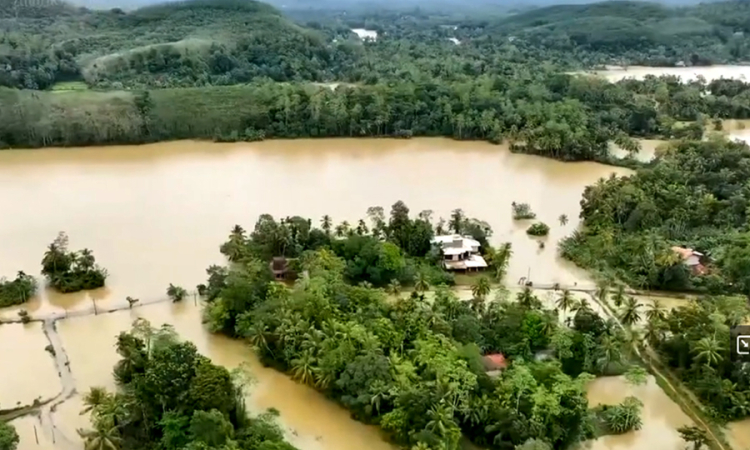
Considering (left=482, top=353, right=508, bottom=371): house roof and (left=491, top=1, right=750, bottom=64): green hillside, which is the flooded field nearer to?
(left=482, top=353, right=508, bottom=371): house roof

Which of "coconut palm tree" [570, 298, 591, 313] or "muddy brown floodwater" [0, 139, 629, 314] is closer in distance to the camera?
"coconut palm tree" [570, 298, 591, 313]

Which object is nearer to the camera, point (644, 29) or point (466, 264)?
point (466, 264)

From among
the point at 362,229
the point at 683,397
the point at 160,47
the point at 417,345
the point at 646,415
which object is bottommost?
the point at 646,415

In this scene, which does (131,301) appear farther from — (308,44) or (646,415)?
(308,44)

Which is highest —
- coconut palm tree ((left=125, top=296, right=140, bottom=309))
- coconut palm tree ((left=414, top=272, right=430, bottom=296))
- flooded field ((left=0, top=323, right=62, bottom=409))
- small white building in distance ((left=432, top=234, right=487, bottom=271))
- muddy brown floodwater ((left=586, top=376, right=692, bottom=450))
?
coconut palm tree ((left=414, top=272, right=430, bottom=296))

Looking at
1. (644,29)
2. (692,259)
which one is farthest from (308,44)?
(692,259)

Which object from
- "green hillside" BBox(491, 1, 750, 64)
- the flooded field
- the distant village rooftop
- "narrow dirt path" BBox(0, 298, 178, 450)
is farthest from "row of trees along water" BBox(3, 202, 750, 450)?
"green hillside" BBox(491, 1, 750, 64)

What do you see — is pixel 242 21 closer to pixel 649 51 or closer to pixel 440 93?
pixel 440 93
